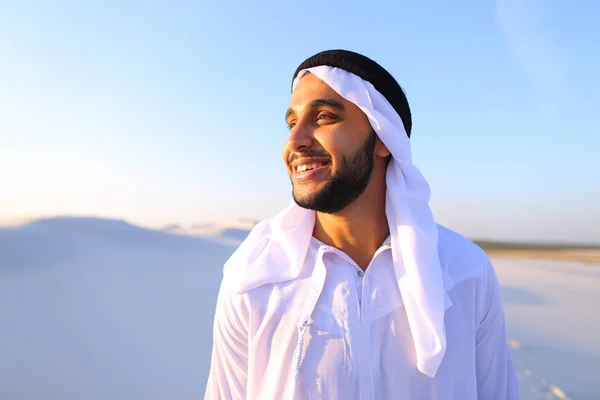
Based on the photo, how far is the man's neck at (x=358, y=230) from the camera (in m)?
1.63

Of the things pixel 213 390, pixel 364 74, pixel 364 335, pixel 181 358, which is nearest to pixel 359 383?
pixel 364 335

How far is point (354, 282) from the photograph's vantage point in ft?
5.03

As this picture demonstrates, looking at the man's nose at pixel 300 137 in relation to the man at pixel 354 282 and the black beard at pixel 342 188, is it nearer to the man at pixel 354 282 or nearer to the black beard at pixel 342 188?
the man at pixel 354 282

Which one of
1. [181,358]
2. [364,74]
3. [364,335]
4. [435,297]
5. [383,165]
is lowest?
[181,358]

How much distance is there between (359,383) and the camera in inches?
54.2

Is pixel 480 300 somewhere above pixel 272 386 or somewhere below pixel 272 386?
above

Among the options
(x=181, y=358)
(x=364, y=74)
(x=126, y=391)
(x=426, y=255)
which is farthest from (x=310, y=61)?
(x=181, y=358)

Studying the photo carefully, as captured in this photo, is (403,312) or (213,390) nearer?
(403,312)

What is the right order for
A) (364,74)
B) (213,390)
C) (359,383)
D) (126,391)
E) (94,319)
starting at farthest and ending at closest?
(94,319) < (126,391) < (364,74) < (213,390) < (359,383)

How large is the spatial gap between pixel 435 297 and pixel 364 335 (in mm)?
267

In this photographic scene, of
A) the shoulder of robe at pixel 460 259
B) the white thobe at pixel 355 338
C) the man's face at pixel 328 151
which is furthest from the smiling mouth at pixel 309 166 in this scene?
the shoulder of robe at pixel 460 259

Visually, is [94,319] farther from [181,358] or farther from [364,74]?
[364,74]

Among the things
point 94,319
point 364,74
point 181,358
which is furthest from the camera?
point 94,319

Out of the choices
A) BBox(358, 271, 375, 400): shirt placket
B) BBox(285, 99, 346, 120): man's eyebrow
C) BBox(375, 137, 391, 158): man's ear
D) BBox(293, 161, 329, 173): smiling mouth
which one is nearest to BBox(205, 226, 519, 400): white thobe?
BBox(358, 271, 375, 400): shirt placket
